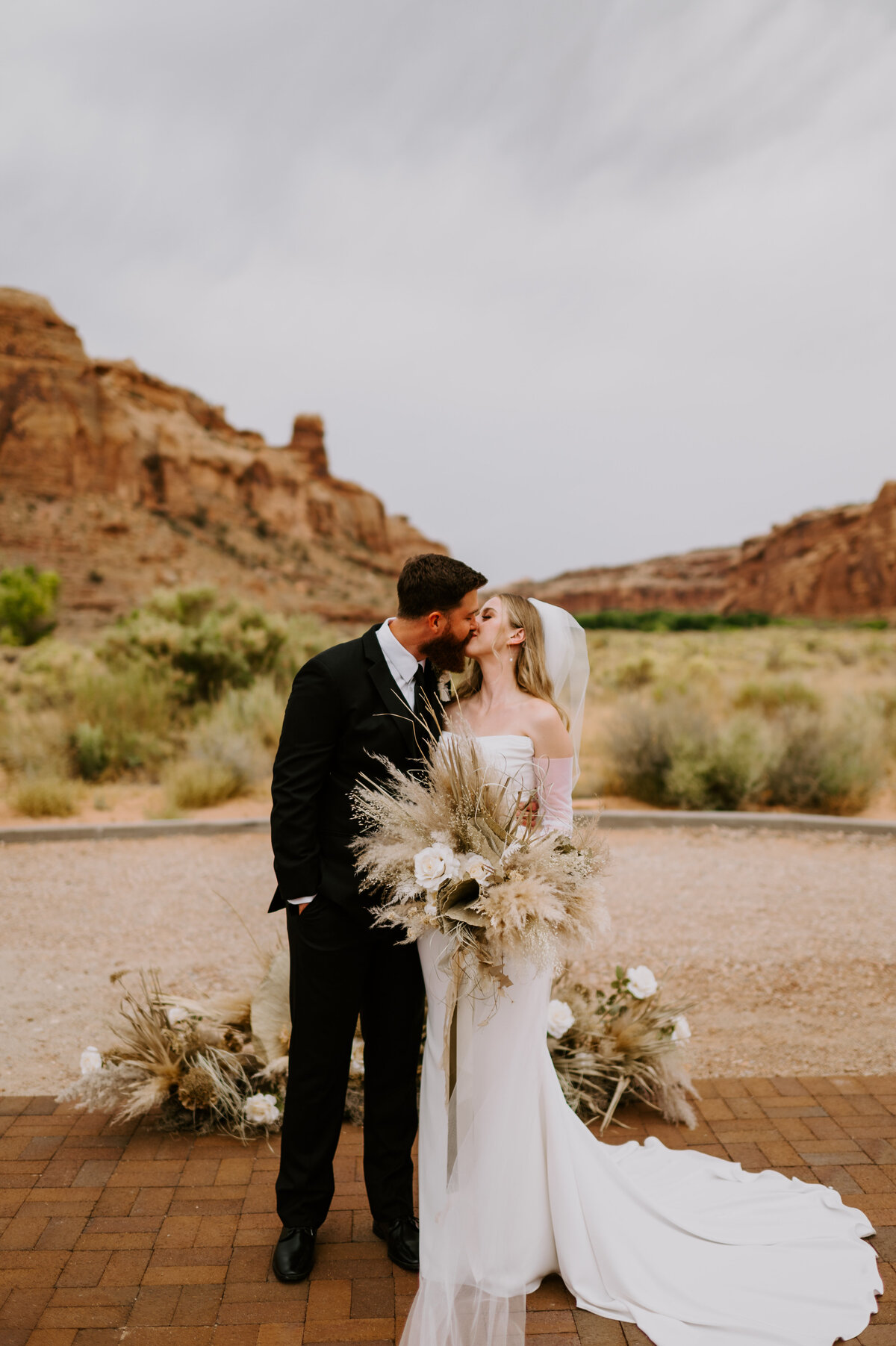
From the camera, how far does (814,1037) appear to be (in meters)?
4.62

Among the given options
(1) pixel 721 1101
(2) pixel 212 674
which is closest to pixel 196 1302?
(1) pixel 721 1101

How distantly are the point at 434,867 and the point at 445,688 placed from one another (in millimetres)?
926

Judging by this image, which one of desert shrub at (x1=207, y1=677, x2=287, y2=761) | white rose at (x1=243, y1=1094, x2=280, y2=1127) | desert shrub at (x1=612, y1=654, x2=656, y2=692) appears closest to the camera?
white rose at (x1=243, y1=1094, x2=280, y2=1127)

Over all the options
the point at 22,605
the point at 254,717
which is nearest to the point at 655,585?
the point at 22,605

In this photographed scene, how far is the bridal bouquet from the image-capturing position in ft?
7.67

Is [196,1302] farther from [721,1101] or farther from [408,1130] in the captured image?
[721,1101]

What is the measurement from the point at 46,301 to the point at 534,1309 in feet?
265

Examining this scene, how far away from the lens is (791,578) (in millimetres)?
83312

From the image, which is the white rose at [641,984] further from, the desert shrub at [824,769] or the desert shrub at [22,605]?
the desert shrub at [22,605]

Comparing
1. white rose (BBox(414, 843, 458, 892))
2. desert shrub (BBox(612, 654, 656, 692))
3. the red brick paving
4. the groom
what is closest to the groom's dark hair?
the groom

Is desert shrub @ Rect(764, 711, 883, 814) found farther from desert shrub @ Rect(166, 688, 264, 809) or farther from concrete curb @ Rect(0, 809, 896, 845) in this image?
desert shrub @ Rect(166, 688, 264, 809)

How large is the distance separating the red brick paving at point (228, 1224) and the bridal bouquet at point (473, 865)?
1119mm

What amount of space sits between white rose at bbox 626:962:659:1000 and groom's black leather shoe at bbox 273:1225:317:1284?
1646mm

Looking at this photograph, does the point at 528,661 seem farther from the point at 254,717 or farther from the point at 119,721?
the point at 119,721
